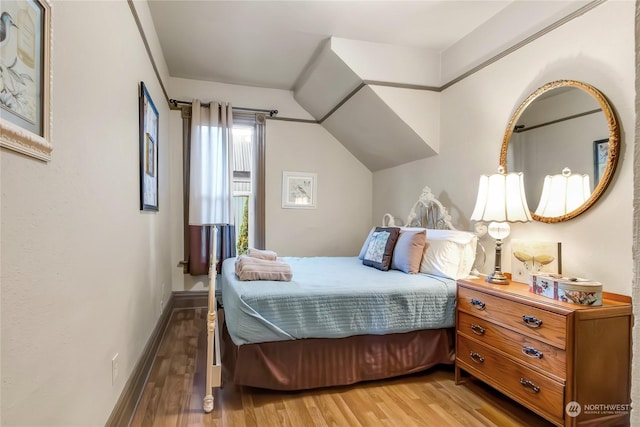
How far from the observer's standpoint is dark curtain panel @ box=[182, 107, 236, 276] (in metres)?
3.98

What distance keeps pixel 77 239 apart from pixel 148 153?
56.6 inches

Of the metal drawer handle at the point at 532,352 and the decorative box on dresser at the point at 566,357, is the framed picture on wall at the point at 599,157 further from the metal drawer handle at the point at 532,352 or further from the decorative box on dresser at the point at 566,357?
the metal drawer handle at the point at 532,352

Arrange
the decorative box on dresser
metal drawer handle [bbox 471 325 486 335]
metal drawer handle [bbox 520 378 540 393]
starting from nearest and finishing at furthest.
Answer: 1. the decorative box on dresser
2. metal drawer handle [bbox 520 378 540 393]
3. metal drawer handle [bbox 471 325 486 335]

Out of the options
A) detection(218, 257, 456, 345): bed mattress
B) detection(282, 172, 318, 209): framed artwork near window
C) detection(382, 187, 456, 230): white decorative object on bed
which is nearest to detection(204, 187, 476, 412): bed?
detection(218, 257, 456, 345): bed mattress

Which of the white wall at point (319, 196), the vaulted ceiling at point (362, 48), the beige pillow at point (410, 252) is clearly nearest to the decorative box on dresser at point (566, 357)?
the beige pillow at point (410, 252)

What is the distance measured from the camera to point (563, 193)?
2.12m

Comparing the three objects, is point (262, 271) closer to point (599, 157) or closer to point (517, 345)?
point (517, 345)

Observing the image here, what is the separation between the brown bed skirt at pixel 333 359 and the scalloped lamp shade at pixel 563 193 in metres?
1.08

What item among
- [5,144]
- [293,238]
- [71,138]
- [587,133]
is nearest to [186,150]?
[293,238]

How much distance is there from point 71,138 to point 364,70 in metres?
2.59

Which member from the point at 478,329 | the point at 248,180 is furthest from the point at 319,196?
the point at 478,329

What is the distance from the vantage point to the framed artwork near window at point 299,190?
441 cm

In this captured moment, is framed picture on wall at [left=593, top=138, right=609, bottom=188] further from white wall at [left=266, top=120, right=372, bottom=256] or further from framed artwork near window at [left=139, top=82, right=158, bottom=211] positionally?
white wall at [left=266, top=120, right=372, bottom=256]

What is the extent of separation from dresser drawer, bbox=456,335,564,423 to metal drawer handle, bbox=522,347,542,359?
0.08m
